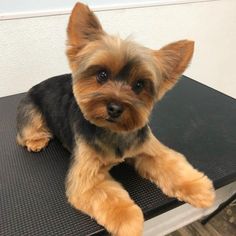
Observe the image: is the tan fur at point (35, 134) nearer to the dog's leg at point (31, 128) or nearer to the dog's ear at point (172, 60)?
the dog's leg at point (31, 128)

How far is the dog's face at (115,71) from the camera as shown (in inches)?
37.3

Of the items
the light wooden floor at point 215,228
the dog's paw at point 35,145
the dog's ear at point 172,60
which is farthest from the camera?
the light wooden floor at point 215,228

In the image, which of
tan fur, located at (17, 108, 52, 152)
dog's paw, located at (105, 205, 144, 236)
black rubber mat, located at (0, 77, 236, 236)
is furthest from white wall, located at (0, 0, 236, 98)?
dog's paw, located at (105, 205, 144, 236)

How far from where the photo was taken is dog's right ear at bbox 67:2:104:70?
3.32ft

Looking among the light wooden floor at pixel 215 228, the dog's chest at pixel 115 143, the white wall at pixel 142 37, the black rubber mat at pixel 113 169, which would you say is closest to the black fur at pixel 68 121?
the dog's chest at pixel 115 143

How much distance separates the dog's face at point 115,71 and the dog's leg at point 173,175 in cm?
20

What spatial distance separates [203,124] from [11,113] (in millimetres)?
937

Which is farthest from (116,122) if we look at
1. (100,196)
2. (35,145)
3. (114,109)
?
(35,145)

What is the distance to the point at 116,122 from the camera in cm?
96

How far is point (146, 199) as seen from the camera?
1.08 meters

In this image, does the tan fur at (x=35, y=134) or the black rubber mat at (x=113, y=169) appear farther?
the tan fur at (x=35, y=134)


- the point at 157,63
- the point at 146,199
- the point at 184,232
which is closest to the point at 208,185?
the point at 146,199

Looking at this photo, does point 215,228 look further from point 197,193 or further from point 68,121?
point 68,121

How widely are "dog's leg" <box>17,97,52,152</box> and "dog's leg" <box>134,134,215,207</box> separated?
0.41 metres
